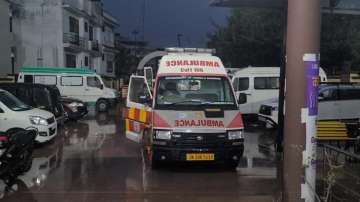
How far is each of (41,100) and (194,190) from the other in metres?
10.2

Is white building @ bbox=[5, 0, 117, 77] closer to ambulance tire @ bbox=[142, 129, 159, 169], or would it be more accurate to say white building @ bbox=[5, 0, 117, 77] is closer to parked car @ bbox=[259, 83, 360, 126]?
parked car @ bbox=[259, 83, 360, 126]

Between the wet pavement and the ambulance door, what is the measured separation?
645 mm

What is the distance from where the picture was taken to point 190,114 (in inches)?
371

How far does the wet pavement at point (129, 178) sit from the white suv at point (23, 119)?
1.65ft

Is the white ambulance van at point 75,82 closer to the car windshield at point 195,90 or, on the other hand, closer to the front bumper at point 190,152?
the car windshield at point 195,90

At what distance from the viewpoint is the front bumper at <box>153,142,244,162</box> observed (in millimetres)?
9211

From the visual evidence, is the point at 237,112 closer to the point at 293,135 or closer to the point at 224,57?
the point at 293,135

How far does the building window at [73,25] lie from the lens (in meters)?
40.2

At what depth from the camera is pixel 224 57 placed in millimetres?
40875

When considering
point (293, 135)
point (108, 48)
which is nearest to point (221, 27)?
point (108, 48)

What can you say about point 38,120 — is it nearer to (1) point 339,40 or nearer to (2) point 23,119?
(2) point 23,119

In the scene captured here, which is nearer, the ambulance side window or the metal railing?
the metal railing

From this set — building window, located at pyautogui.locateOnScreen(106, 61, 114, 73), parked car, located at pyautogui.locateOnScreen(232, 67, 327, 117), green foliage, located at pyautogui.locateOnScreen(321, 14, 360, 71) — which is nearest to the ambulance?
parked car, located at pyautogui.locateOnScreen(232, 67, 327, 117)

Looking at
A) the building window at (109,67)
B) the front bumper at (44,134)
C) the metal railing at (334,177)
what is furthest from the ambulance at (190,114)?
the building window at (109,67)
